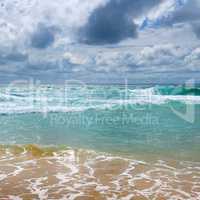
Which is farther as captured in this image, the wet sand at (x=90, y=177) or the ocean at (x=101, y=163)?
the ocean at (x=101, y=163)

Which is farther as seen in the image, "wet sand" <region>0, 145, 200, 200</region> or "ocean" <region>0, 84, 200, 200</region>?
"ocean" <region>0, 84, 200, 200</region>

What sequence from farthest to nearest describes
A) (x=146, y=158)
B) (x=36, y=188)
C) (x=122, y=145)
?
(x=122, y=145) → (x=146, y=158) → (x=36, y=188)

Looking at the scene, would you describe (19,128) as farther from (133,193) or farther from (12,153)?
(133,193)

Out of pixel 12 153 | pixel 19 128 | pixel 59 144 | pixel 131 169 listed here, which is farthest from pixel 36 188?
pixel 19 128

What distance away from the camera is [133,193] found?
21.3ft

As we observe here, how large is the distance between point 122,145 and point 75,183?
483 centimetres

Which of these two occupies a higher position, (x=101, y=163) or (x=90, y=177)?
(x=101, y=163)

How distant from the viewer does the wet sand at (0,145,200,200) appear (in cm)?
640

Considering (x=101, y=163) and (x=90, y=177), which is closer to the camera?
(x=90, y=177)

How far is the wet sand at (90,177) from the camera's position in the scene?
6398 mm

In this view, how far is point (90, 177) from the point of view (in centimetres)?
758

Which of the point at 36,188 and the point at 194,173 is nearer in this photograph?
the point at 36,188

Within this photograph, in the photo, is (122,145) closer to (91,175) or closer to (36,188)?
(91,175)

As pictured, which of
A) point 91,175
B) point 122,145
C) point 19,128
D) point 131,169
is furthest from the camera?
point 19,128
